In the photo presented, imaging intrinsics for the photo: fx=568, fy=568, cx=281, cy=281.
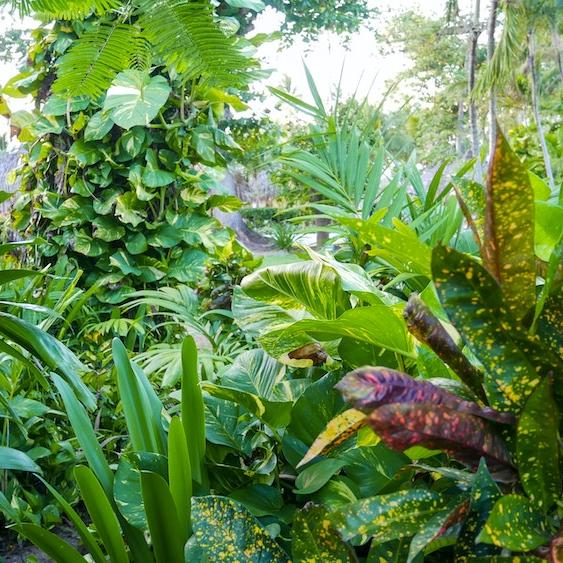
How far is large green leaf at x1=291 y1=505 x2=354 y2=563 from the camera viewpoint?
0.40m

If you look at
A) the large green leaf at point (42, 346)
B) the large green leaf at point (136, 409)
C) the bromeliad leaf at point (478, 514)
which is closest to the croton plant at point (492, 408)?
the bromeliad leaf at point (478, 514)

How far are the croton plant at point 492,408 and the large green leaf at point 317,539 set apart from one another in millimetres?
23

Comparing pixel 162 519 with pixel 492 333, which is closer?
pixel 492 333

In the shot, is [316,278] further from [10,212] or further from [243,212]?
[243,212]

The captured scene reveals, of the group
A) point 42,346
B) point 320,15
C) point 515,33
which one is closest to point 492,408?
point 42,346

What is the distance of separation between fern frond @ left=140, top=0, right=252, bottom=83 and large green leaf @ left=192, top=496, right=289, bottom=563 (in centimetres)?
40

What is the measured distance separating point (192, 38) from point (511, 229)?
0.36 meters

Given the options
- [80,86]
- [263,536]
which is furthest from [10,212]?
[263,536]

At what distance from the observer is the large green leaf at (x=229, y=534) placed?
0.42m

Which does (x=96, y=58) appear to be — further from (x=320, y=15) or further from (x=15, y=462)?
(x=320, y=15)

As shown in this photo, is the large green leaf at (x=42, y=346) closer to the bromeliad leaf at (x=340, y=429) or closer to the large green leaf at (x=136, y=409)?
the large green leaf at (x=136, y=409)

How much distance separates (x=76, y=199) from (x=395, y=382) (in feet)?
8.25

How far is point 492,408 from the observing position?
0.36m

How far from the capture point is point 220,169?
2.81m
